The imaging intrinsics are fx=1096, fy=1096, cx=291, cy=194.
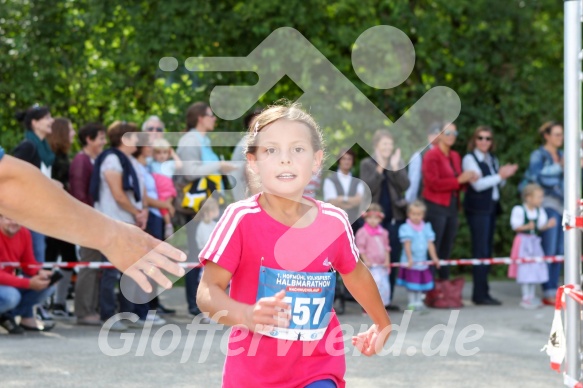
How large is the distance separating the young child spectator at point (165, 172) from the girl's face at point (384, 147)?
2113 mm

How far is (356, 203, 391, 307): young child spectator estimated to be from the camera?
11.0 metres

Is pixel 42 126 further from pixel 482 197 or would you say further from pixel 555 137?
pixel 555 137

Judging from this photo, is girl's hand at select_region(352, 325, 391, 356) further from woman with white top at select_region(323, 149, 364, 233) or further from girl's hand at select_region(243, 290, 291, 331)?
woman with white top at select_region(323, 149, 364, 233)

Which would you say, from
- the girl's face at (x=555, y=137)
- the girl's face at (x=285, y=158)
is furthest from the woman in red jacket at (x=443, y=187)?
the girl's face at (x=285, y=158)

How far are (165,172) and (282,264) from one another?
6593mm

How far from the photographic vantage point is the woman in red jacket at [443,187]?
11.5 metres

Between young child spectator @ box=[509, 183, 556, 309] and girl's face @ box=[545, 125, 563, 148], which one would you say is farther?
girl's face @ box=[545, 125, 563, 148]

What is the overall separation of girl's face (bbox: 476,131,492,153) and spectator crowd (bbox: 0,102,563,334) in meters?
0.01

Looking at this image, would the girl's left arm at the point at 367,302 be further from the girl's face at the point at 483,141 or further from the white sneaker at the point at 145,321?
the girl's face at the point at 483,141

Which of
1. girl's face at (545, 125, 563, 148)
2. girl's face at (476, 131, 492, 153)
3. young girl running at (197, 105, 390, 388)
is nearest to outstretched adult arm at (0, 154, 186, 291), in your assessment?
young girl running at (197, 105, 390, 388)

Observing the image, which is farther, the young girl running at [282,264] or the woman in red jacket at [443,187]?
the woman in red jacket at [443,187]

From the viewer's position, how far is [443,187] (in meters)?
11.5

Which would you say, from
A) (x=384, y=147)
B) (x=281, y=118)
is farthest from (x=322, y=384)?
(x=384, y=147)

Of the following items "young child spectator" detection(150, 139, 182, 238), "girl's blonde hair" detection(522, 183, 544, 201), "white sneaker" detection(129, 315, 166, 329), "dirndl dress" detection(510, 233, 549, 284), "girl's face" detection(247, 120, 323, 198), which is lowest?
"white sneaker" detection(129, 315, 166, 329)
